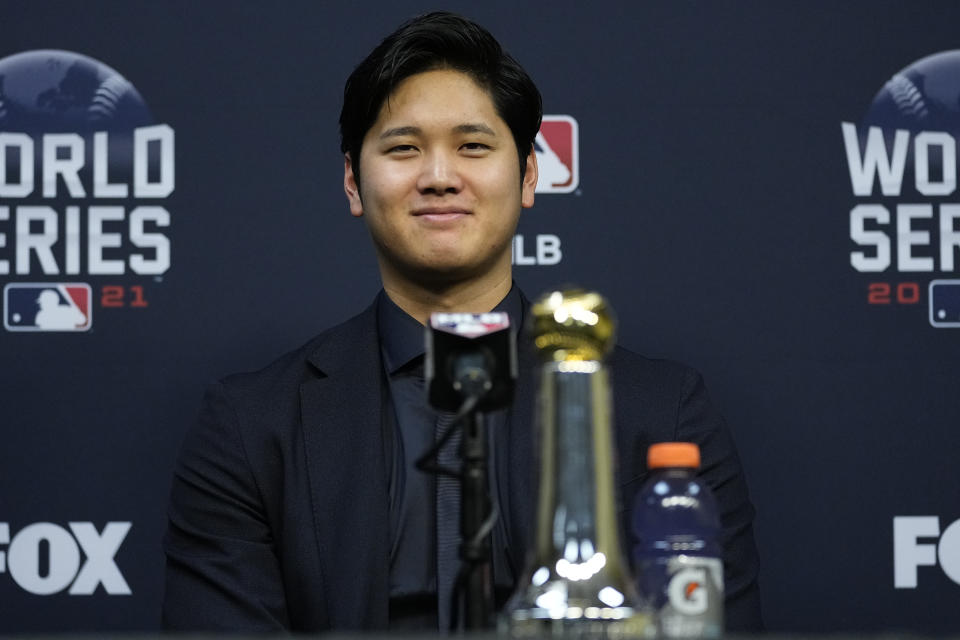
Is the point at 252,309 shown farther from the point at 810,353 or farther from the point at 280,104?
the point at 810,353

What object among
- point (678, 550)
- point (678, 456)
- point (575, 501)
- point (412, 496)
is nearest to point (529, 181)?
point (412, 496)

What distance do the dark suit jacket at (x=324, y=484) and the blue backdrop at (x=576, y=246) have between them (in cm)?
21

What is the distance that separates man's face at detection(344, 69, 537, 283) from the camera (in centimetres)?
170

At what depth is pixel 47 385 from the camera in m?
1.95

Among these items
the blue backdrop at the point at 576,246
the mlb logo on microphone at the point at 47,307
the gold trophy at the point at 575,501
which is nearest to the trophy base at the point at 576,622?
the gold trophy at the point at 575,501

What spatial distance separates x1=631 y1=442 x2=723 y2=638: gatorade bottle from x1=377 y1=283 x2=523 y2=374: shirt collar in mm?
613

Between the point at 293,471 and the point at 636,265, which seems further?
the point at 636,265

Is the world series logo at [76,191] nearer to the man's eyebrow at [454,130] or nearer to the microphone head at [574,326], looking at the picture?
the man's eyebrow at [454,130]

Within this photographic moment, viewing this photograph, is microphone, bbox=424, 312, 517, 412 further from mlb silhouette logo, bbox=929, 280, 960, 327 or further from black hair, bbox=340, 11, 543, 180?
mlb silhouette logo, bbox=929, 280, 960, 327

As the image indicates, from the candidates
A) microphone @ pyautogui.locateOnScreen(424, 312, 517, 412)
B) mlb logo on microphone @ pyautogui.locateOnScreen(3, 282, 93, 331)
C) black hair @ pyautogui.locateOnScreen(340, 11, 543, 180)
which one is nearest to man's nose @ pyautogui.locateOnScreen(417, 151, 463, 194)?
black hair @ pyautogui.locateOnScreen(340, 11, 543, 180)

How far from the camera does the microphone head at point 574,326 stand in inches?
27.2

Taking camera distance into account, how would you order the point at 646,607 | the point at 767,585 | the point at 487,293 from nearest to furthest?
the point at 646,607 → the point at 487,293 → the point at 767,585

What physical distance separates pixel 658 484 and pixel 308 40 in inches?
47.2

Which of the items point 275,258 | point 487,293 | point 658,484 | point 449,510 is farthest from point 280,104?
point 658,484
